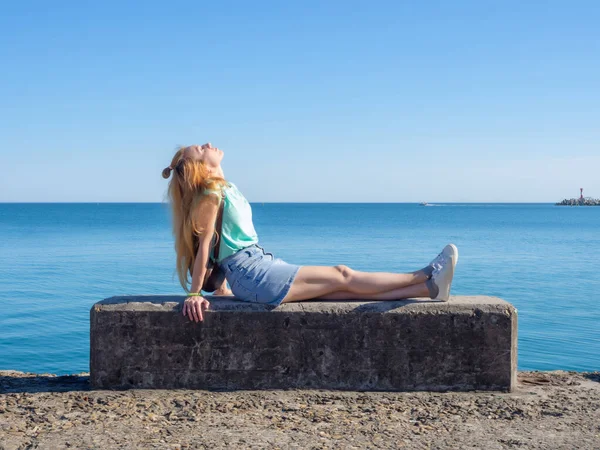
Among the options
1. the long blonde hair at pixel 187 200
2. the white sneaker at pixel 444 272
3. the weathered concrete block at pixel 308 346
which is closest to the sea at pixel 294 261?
the long blonde hair at pixel 187 200

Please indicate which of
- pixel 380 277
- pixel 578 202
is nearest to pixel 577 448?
pixel 380 277

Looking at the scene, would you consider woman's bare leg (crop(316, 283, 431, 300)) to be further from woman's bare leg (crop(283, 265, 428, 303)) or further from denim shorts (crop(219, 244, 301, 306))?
denim shorts (crop(219, 244, 301, 306))

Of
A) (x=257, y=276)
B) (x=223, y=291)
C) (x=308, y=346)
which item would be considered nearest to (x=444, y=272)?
(x=308, y=346)

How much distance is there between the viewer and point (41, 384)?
507 cm

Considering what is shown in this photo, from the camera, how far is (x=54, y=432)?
3904 mm

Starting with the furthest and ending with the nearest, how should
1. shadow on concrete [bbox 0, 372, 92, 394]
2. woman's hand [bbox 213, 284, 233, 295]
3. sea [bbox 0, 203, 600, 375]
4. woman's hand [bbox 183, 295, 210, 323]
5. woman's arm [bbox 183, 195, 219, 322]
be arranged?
sea [bbox 0, 203, 600, 375] < woman's hand [bbox 213, 284, 233, 295] < shadow on concrete [bbox 0, 372, 92, 394] < woman's arm [bbox 183, 195, 219, 322] < woman's hand [bbox 183, 295, 210, 323]

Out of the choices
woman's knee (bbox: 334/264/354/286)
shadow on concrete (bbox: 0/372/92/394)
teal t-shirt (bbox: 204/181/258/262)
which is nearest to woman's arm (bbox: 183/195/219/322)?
teal t-shirt (bbox: 204/181/258/262)

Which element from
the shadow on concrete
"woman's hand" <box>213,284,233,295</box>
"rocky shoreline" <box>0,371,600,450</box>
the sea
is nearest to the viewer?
"rocky shoreline" <box>0,371,600,450</box>

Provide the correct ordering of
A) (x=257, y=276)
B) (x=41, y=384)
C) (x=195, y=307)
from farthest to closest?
(x=41, y=384) < (x=257, y=276) < (x=195, y=307)

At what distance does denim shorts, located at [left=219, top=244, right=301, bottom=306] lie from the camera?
185 inches

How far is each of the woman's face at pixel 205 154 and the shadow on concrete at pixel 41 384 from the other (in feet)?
6.14

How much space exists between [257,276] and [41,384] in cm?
192

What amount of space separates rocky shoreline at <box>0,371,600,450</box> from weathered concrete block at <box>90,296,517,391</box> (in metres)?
0.11

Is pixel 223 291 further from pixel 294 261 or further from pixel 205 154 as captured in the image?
pixel 294 261
